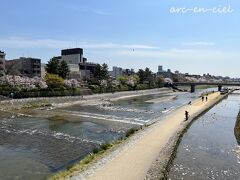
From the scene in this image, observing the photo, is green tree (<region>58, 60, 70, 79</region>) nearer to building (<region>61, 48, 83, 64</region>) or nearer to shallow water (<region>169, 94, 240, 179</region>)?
building (<region>61, 48, 83, 64</region>)

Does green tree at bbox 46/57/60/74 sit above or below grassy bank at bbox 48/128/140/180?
above

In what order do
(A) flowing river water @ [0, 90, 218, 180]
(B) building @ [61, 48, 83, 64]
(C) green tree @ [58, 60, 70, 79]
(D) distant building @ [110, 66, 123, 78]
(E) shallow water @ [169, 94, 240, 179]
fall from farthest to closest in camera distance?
(D) distant building @ [110, 66, 123, 78], (B) building @ [61, 48, 83, 64], (C) green tree @ [58, 60, 70, 79], (A) flowing river water @ [0, 90, 218, 180], (E) shallow water @ [169, 94, 240, 179]

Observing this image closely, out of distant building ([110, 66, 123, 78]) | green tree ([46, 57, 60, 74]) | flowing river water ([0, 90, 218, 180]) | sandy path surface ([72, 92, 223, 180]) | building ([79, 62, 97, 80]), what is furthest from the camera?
distant building ([110, 66, 123, 78])

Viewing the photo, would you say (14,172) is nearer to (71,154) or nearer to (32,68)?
(71,154)

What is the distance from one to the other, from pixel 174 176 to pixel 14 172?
996 centimetres

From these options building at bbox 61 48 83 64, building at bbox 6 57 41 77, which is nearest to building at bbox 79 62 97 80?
building at bbox 61 48 83 64

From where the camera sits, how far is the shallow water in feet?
66.5

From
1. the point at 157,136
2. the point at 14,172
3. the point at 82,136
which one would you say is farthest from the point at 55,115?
the point at 14,172

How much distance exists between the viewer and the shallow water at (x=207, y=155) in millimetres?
20281

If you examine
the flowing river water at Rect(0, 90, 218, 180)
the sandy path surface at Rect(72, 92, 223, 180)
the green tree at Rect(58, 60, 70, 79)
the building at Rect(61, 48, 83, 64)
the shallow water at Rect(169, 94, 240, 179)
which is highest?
the building at Rect(61, 48, 83, 64)

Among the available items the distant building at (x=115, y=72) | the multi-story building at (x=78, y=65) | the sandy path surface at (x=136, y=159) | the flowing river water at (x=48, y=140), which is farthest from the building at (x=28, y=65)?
the sandy path surface at (x=136, y=159)

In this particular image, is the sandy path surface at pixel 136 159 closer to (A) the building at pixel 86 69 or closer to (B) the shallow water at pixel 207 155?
(B) the shallow water at pixel 207 155

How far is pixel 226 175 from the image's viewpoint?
20.2m

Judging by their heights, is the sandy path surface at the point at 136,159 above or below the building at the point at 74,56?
below
